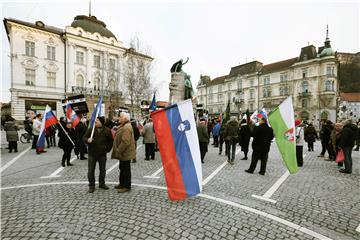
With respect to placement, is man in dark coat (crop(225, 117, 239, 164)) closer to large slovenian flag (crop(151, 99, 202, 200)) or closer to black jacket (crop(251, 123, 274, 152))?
black jacket (crop(251, 123, 274, 152))

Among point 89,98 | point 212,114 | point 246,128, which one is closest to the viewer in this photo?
point 246,128

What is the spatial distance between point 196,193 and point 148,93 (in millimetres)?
23122

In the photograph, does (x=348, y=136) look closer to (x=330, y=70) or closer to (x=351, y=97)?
(x=330, y=70)

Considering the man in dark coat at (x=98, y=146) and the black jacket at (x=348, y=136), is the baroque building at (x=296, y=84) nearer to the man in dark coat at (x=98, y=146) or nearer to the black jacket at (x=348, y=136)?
the black jacket at (x=348, y=136)

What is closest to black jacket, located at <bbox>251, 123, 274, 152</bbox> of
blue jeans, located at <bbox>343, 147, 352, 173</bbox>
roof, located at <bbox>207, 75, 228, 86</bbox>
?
blue jeans, located at <bbox>343, 147, 352, 173</bbox>

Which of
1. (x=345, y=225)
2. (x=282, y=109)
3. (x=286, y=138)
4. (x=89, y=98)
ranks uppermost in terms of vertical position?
(x=89, y=98)

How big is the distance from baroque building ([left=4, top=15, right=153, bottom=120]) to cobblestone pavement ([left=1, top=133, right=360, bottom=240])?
23.6m

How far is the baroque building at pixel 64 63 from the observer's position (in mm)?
29750

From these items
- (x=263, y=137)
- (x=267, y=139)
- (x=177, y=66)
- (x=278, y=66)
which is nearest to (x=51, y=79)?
(x=177, y=66)

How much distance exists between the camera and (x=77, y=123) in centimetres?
900

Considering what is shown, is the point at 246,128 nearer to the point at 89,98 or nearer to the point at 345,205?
the point at 345,205

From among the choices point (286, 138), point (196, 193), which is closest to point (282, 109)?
point (286, 138)

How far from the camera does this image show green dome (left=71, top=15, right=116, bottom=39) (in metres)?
36.6

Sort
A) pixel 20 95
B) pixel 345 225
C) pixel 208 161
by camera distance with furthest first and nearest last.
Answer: pixel 20 95
pixel 208 161
pixel 345 225
